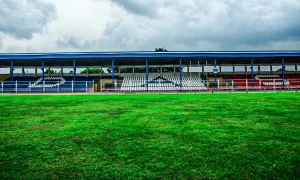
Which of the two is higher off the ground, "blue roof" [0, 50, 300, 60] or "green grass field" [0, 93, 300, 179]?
"blue roof" [0, 50, 300, 60]

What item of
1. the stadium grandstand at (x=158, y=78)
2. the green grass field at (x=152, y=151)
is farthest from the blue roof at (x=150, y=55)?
the green grass field at (x=152, y=151)

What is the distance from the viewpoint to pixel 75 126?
17.0ft

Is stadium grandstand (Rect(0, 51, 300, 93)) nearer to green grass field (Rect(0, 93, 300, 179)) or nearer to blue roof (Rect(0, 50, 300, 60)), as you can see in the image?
blue roof (Rect(0, 50, 300, 60))

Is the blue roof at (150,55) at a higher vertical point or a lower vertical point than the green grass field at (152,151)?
higher

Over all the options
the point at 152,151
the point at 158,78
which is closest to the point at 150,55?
the point at 158,78

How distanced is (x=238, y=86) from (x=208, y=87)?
332 centimetres

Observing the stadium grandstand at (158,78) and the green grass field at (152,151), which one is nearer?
the green grass field at (152,151)

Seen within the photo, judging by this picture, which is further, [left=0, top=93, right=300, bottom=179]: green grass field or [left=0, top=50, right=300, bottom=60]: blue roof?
[left=0, top=50, right=300, bottom=60]: blue roof

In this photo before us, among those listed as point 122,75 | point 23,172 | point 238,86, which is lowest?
point 23,172

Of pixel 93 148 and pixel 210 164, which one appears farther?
pixel 93 148

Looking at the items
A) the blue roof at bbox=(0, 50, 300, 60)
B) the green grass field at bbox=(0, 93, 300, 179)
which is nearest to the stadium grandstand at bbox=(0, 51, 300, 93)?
the blue roof at bbox=(0, 50, 300, 60)

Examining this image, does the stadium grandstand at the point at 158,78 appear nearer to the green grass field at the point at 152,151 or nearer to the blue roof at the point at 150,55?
the blue roof at the point at 150,55

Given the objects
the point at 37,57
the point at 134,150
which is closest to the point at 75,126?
the point at 134,150

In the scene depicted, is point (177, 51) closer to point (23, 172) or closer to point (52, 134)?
point (52, 134)
